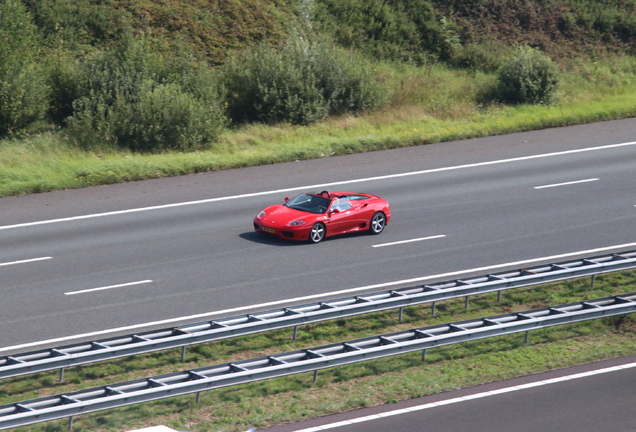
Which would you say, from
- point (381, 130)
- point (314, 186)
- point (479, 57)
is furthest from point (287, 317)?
point (479, 57)

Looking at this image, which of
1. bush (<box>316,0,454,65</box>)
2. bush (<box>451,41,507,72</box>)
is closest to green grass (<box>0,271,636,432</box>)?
bush (<box>451,41,507,72</box>)

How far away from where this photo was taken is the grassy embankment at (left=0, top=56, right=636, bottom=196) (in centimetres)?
2288

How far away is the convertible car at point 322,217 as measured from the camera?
1717cm

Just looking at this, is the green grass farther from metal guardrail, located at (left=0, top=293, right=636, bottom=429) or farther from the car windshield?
the car windshield

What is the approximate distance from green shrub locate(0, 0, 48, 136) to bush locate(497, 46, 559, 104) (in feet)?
60.5

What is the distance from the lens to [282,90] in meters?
30.1

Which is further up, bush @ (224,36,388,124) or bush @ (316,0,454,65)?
bush @ (316,0,454,65)

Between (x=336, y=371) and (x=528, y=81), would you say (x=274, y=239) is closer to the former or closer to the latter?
(x=336, y=371)

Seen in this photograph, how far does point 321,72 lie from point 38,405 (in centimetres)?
2363

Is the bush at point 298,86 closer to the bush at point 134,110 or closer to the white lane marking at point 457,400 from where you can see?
the bush at point 134,110

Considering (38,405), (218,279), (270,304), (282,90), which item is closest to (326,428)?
(38,405)

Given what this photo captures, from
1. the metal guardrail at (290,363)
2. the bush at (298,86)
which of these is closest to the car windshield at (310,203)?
the metal guardrail at (290,363)

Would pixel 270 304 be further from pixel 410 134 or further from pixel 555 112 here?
pixel 555 112

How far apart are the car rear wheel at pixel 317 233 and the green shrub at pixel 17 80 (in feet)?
48.7
